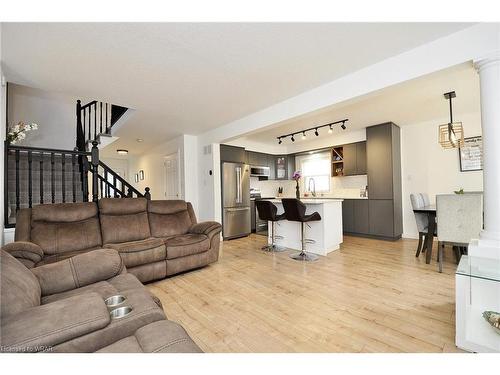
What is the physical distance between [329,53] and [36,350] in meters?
2.88

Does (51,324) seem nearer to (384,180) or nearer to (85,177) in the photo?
(85,177)

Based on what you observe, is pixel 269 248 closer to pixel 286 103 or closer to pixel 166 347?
pixel 286 103

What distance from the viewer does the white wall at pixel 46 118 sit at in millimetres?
4281

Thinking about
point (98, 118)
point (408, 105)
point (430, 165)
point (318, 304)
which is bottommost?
point (318, 304)

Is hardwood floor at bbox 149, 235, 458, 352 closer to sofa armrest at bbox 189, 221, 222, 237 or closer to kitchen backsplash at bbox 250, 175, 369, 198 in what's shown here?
sofa armrest at bbox 189, 221, 222, 237

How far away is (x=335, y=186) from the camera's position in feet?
19.8

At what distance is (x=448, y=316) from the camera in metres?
1.91

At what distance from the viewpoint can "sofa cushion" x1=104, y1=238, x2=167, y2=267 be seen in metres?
2.60

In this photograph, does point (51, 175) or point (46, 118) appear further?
point (46, 118)

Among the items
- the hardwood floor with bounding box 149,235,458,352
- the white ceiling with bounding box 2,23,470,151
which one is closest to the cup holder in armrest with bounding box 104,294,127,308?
the hardwood floor with bounding box 149,235,458,352

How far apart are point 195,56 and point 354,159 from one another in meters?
4.34

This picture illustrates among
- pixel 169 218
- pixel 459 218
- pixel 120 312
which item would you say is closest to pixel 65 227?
pixel 169 218

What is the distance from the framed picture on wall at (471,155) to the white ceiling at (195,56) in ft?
10.7

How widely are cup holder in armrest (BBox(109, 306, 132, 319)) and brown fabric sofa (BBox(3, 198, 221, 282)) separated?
4.74 feet
